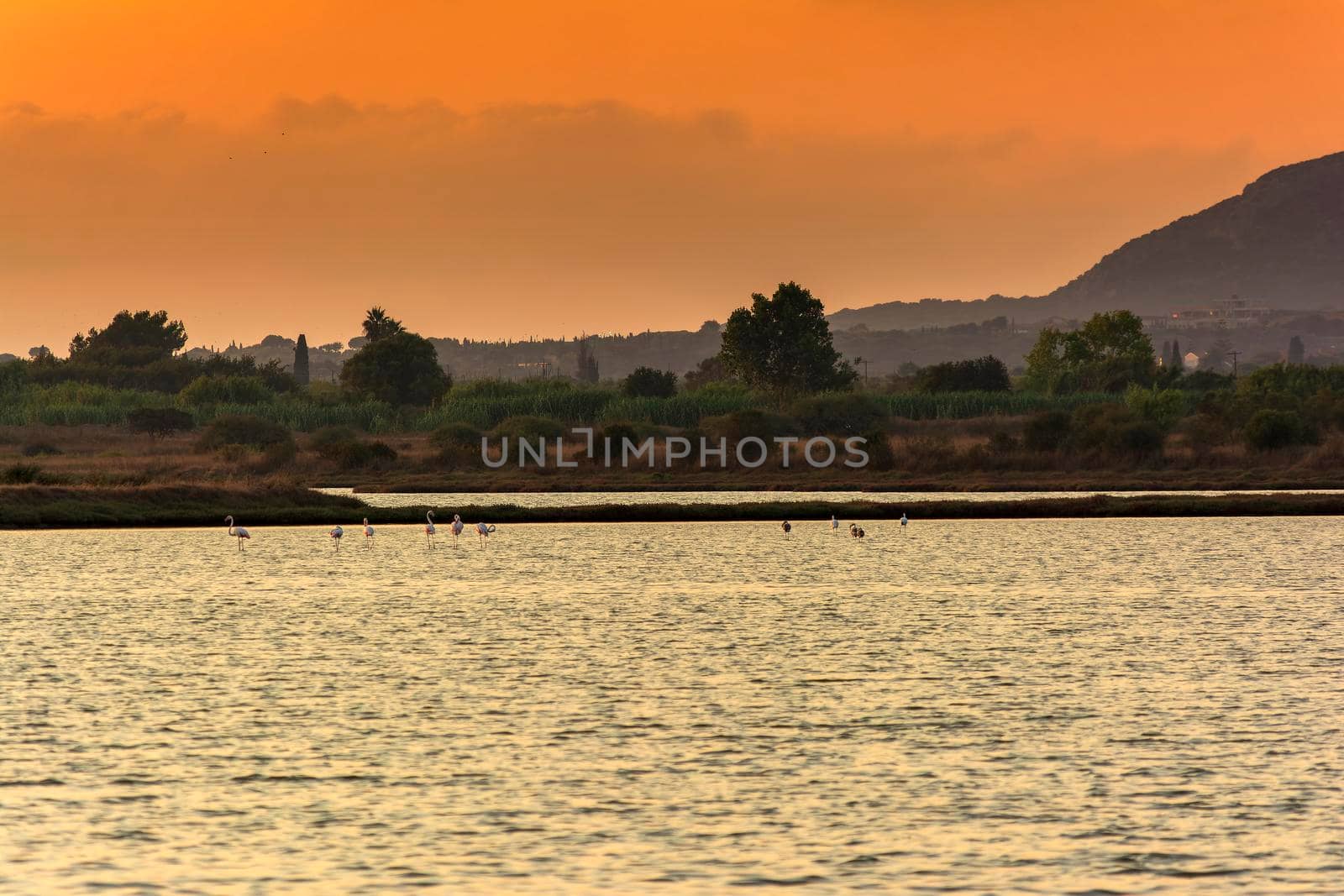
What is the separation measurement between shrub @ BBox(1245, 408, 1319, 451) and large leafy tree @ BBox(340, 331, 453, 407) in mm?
80002

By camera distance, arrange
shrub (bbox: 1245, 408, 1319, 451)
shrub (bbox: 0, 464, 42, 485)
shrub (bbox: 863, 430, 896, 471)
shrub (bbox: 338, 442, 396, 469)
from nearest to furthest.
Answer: shrub (bbox: 0, 464, 42, 485), shrub (bbox: 1245, 408, 1319, 451), shrub (bbox: 863, 430, 896, 471), shrub (bbox: 338, 442, 396, 469)

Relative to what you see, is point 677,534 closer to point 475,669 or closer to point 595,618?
point 595,618

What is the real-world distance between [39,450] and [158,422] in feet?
46.4

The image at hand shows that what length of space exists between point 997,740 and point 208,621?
20.8 meters

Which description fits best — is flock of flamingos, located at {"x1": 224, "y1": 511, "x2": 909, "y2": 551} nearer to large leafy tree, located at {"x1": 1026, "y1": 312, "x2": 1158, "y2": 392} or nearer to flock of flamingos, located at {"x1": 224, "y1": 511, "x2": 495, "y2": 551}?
flock of flamingos, located at {"x1": 224, "y1": 511, "x2": 495, "y2": 551}

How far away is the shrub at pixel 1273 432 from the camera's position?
93750 mm

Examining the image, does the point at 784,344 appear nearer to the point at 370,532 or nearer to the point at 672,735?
the point at 370,532

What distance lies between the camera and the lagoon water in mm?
17016

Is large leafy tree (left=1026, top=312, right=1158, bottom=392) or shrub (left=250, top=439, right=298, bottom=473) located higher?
large leafy tree (left=1026, top=312, right=1158, bottom=392)

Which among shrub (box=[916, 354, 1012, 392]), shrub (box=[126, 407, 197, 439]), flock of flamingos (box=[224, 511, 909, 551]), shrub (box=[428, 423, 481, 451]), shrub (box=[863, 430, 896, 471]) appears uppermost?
shrub (box=[916, 354, 1012, 392])

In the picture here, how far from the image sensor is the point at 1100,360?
6324 inches

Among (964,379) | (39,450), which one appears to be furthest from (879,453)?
(964,379)

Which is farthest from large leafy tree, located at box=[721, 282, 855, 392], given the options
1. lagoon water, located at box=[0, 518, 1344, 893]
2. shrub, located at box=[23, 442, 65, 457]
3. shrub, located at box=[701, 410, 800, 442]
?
lagoon water, located at box=[0, 518, 1344, 893]

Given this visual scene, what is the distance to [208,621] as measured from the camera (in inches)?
1495
